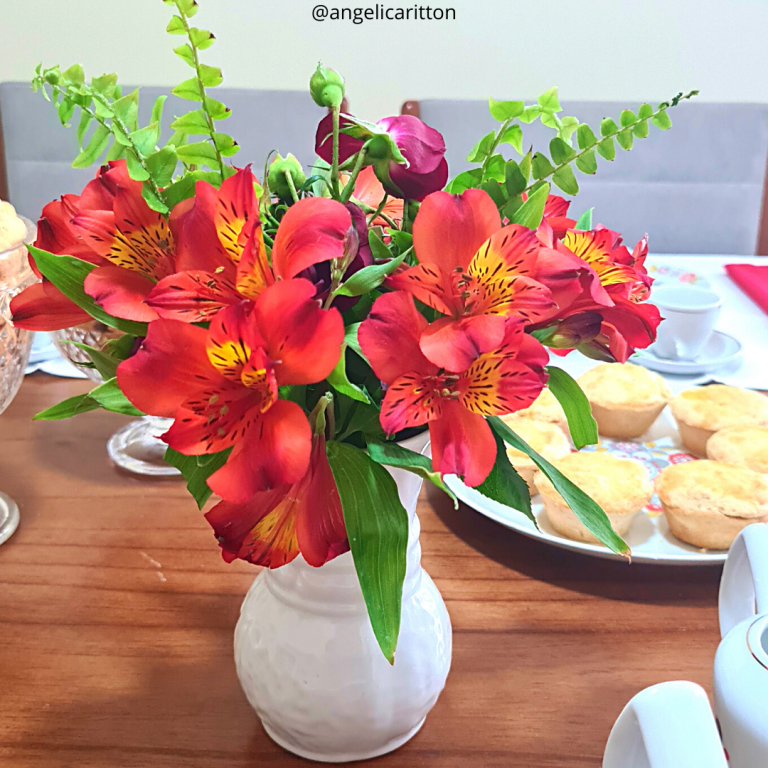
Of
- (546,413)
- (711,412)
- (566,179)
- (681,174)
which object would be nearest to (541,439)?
(546,413)

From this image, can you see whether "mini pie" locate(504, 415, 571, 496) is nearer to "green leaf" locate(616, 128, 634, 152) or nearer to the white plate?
the white plate

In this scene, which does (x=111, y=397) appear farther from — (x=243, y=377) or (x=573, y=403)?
(x=573, y=403)

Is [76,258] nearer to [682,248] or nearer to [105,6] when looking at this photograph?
[682,248]

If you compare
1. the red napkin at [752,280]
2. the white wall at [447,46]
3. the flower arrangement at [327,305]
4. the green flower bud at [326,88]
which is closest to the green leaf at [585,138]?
the flower arrangement at [327,305]

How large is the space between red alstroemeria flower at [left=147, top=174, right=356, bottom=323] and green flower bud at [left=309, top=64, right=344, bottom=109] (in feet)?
0.17

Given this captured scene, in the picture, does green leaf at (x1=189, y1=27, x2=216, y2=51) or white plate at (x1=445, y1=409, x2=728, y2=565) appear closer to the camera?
green leaf at (x1=189, y1=27, x2=216, y2=51)

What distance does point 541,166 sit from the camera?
353 mm

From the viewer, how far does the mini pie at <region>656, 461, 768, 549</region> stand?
2.01ft

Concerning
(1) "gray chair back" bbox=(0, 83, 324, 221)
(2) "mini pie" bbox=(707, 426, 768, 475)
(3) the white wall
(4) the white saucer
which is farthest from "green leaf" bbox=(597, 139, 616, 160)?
(3) the white wall

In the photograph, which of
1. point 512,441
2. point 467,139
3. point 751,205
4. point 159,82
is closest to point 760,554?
point 512,441

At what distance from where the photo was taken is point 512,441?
1.19 ft

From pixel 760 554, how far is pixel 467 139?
1229mm

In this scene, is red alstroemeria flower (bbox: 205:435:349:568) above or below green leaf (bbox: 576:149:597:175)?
below

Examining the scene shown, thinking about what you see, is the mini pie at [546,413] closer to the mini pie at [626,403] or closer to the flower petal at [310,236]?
the mini pie at [626,403]
